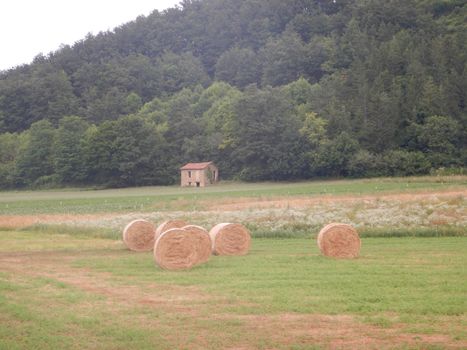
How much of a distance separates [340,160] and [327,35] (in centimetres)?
8732

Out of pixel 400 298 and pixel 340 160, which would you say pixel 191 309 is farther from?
pixel 340 160

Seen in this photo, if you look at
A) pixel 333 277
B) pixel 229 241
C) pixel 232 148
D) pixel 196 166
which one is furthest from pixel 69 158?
pixel 333 277

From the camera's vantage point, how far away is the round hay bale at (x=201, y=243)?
21695 millimetres

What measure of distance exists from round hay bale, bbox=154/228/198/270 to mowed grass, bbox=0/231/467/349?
412 millimetres

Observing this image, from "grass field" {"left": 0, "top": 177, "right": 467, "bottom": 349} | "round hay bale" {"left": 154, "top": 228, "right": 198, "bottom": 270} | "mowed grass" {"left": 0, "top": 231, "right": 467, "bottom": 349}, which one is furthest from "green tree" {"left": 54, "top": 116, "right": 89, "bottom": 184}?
"round hay bale" {"left": 154, "top": 228, "right": 198, "bottom": 270}

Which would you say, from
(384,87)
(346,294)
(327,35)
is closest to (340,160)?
(384,87)

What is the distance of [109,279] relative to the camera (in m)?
18.9

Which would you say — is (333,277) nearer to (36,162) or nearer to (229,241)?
(229,241)

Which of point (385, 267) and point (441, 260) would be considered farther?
point (441, 260)

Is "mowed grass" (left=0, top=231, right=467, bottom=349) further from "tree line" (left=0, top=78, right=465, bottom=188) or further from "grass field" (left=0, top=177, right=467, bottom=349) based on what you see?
"tree line" (left=0, top=78, right=465, bottom=188)

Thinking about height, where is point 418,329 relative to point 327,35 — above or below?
below

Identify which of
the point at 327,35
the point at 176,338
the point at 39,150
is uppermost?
the point at 327,35

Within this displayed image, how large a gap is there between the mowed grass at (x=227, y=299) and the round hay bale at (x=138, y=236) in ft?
11.6

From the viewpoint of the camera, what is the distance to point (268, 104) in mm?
103938
